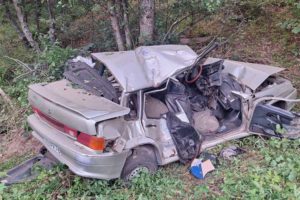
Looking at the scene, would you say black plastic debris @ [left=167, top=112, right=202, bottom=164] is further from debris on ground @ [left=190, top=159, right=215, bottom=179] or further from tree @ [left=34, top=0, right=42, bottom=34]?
tree @ [left=34, top=0, right=42, bottom=34]

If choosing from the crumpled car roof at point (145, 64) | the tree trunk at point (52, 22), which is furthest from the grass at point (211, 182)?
the tree trunk at point (52, 22)

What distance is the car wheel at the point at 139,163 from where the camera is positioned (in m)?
4.45

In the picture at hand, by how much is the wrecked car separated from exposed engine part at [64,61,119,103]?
1cm

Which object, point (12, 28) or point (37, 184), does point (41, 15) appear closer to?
point (12, 28)

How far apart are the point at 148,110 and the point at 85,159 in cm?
116

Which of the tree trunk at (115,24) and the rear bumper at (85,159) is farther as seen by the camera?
the tree trunk at (115,24)

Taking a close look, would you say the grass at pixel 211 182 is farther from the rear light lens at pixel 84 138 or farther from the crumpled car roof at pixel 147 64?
the crumpled car roof at pixel 147 64

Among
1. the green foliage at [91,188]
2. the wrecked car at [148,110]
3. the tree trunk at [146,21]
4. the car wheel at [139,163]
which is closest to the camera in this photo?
the wrecked car at [148,110]

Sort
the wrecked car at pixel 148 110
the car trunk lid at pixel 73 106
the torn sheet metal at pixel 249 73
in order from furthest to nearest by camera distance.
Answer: the torn sheet metal at pixel 249 73 → the wrecked car at pixel 148 110 → the car trunk lid at pixel 73 106

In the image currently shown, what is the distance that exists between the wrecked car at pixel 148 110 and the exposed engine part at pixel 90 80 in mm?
12

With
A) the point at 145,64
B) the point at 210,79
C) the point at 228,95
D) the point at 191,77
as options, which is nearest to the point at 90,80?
the point at 145,64

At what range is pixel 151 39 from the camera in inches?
298

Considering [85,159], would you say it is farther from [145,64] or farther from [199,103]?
[199,103]

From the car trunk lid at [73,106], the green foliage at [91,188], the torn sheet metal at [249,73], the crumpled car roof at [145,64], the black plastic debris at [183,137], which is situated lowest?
the green foliage at [91,188]
